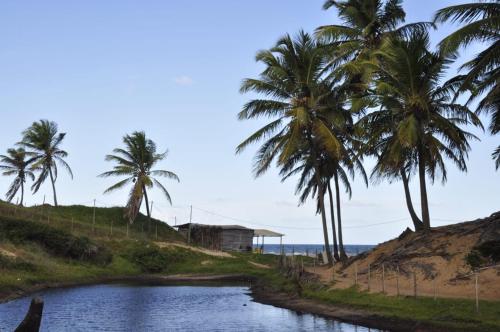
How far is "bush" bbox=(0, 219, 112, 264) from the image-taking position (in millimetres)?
40253

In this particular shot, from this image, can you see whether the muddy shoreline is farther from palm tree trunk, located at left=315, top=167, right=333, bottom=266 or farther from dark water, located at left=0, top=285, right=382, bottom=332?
palm tree trunk, located at left=315, top=167, right=333, bottom=266

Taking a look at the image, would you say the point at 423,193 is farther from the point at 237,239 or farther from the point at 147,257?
the point at 237,239

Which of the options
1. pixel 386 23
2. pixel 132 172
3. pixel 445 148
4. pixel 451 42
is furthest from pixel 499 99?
pixel 132 172

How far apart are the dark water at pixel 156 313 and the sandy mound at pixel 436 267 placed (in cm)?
460

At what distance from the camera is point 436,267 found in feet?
82.3

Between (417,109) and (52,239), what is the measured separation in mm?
30619

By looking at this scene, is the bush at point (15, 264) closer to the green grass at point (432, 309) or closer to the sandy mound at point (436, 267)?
the sandy mound at point (436, 267)

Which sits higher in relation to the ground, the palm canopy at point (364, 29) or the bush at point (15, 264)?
the palm canopy at point (364, 29)

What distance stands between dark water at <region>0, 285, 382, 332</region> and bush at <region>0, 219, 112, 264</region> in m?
8.76

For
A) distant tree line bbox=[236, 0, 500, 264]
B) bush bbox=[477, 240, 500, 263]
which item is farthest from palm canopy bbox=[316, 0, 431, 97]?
bush bbox=[477, 240, 500, 263]

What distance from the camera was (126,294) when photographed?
32.5 metres

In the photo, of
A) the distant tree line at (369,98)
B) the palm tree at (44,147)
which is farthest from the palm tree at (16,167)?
the distant tree line at (369,98)

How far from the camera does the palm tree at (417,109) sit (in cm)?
2772

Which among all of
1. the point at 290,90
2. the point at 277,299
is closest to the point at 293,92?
the point at 290,90
